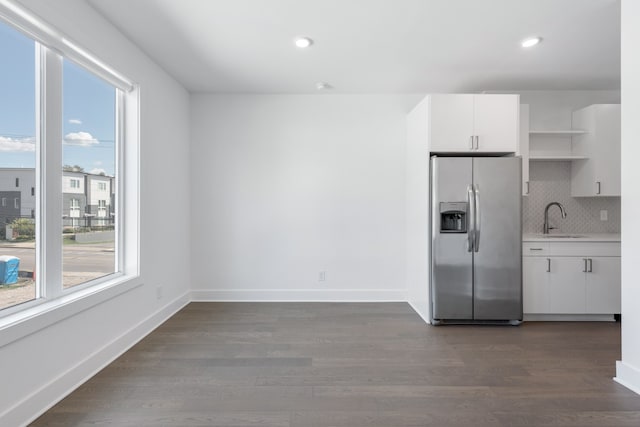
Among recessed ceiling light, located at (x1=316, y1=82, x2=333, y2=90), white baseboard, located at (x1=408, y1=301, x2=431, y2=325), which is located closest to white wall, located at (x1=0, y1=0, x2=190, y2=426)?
recessed ceiling light, located at (x1=316, y1=82, x2=333, y2=90)

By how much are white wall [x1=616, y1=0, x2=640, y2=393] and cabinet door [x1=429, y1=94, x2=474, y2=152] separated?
137 cm

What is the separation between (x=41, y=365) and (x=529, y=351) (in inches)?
137

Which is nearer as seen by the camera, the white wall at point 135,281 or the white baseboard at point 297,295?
the white wall at point 135,281

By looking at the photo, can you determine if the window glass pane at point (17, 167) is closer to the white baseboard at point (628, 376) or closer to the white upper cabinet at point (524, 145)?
the white baseboard at point (628, 376)

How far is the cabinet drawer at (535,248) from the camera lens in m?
3.68

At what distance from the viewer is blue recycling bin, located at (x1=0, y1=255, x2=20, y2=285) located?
195 cm

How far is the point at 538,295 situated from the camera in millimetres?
3689

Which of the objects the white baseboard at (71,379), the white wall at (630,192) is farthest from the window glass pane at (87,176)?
the white wall at (630,192)

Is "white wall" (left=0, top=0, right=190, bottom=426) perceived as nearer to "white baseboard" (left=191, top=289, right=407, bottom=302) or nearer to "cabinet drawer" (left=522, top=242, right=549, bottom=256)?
"white baseboard" (left=191, top=289, right=407, bottom=302)

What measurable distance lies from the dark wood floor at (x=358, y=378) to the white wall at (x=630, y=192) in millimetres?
250

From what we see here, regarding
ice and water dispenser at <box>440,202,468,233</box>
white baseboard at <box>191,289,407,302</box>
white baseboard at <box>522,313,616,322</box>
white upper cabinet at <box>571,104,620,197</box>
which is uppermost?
white upper cabinet at <box>571,104,620,197</box>

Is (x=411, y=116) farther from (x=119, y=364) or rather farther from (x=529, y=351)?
(x=119, y=364)

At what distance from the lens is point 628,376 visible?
2.33 meters

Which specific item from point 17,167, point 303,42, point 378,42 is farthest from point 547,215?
point 17,167
